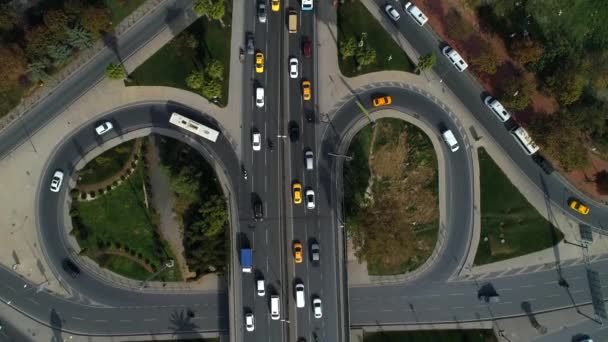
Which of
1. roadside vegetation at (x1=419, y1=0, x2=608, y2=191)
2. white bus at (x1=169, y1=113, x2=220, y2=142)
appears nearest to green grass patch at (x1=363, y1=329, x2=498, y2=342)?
roadside vegetation at (x1=419, y1=0, x2=608, y2=191)

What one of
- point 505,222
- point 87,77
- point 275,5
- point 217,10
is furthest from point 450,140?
point 87,77

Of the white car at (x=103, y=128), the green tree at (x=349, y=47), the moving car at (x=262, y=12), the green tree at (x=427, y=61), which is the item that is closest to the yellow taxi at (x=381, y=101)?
the green tree at (x=427, y=61)

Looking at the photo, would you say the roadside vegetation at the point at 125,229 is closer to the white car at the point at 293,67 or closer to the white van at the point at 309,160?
the white van at the point at 309,160

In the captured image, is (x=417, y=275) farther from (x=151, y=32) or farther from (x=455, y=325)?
(x=151, y=32)

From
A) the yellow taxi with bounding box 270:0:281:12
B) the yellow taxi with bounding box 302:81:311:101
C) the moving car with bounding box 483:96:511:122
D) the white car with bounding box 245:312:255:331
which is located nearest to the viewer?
the white car with bounding box 245:312:255:331

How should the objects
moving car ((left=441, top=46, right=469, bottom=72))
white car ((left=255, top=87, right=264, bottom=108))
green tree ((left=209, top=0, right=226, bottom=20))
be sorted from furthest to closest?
moving car ((left=441, top=46, right=469, bottom=72)) → white car ((left=255, top=87, right=264, bottom=108)) → green tree ((left=209, top=0, right=226, bottom=20))

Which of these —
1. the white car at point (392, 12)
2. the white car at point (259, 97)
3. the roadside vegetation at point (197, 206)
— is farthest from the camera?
the white car at point (392, 12)

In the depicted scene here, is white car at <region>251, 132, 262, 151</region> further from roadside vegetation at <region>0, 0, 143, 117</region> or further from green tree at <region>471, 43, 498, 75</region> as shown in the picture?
green tree at <region>471, 43, 498, 75</region>
